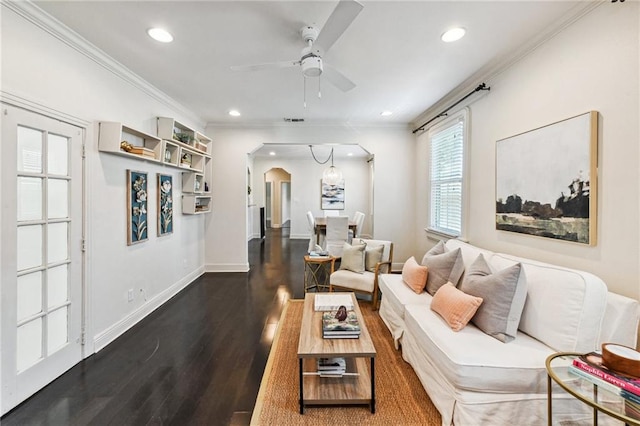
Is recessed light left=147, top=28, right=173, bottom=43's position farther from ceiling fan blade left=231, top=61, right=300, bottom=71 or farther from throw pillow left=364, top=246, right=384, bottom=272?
throw pillow left=364, top=246, right=384, bottom=272

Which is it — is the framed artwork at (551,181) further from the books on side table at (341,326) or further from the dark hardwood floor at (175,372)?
the dark hardwood floor at (175,372)

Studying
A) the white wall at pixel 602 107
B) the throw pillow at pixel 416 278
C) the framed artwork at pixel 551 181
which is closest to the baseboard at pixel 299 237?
the throw pillow at pixel 416 278

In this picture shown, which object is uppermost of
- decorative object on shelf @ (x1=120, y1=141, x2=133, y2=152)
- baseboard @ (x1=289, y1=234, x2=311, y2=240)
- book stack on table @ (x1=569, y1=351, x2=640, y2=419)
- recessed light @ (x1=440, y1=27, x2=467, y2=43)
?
recessed light @ (x1=440, y1=27, x2=467, y2=43)

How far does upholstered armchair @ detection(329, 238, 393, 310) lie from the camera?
3314mm

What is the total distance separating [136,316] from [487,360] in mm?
3400

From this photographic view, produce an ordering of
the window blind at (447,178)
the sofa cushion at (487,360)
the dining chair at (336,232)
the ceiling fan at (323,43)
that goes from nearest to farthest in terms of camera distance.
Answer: the sofa cushion at (487,360), the ceiling fan at (323,43), the window blind at (447,178), the dining chair at (336,232)

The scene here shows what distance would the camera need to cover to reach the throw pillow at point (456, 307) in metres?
1.90

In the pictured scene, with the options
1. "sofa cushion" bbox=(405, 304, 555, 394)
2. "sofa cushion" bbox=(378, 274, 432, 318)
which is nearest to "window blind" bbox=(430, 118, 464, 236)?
"sofa cushion" bbox=(378, 274, 432, 318)

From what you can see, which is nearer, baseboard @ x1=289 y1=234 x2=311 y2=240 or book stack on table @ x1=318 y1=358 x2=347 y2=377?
book stack on table @ x1=318 y1=358 x2=347 y2=377

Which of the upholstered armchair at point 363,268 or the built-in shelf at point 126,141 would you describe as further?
the upholstered armchair at point 363,268

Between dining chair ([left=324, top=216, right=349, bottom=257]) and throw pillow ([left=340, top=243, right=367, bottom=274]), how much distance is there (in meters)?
0.98

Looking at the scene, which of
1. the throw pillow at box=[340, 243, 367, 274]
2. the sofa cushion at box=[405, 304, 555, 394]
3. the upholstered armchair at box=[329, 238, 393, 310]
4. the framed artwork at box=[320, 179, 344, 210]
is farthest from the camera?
the framed artwork at box=[320, 179, 344, 210]

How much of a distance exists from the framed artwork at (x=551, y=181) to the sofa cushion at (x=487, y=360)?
913 mm

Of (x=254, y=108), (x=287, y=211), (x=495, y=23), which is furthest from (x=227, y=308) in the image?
(x=287, y=211)
